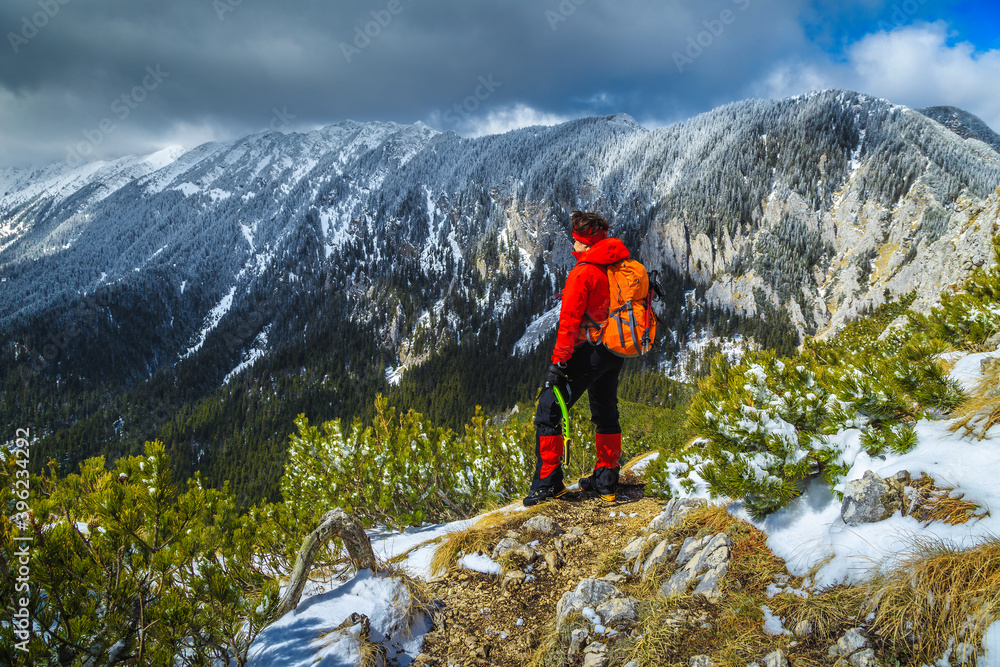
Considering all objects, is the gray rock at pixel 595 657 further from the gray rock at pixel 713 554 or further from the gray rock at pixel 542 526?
the gray rock at pixel 542 526

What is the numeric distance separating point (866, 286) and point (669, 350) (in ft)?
147

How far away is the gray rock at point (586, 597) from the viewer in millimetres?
2689

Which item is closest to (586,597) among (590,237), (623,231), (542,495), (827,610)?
(827,610)

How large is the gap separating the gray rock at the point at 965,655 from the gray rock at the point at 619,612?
1330mm

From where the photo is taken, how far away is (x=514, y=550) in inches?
144

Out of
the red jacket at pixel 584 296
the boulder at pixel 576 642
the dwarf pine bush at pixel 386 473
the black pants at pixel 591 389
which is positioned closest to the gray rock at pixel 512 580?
the boulder at pixel 576 642

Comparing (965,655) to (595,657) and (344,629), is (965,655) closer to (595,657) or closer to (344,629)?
(595,657)

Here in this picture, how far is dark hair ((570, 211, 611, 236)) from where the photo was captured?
14.8ft

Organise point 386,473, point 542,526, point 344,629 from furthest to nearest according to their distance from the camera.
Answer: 1. point 386,473
2. point 542,526
3. point 344,629

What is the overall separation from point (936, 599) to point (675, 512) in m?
1.76

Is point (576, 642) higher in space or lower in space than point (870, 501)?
lower

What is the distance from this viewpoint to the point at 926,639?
1.71 m

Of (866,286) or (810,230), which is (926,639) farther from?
(810,230)

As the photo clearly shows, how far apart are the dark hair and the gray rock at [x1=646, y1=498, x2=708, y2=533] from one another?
2625mm
